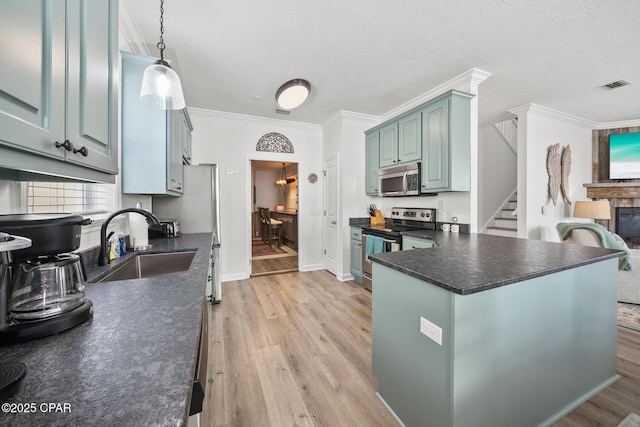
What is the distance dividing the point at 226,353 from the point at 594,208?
5256 millimetres

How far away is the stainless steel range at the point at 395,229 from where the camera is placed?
3096mm

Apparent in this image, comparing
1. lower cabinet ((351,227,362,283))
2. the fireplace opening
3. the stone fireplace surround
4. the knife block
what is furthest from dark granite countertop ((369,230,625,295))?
the fireplace opening

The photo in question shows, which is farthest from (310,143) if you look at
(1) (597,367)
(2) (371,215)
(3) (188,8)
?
(1) (597,367)

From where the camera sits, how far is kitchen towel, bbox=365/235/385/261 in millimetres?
3262

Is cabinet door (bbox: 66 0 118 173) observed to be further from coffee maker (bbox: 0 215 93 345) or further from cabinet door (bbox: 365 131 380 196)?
cabinet door (bbox: 365 131 380 196)

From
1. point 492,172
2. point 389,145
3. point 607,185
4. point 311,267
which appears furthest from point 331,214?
point 607,185

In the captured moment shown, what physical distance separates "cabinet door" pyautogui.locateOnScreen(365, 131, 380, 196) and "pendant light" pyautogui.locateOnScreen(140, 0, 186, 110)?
9.96ft

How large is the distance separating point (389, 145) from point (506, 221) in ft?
9.84

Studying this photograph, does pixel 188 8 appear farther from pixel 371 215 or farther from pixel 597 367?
pixel 597 367

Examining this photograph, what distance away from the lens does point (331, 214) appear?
175 inches

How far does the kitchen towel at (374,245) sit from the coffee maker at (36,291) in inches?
114

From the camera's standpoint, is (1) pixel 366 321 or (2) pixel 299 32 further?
(1) pixel 366 321

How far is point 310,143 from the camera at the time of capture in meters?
4.68

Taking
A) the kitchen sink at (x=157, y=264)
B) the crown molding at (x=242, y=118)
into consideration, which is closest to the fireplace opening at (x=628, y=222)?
the crown molding at (x=242, y=118)
